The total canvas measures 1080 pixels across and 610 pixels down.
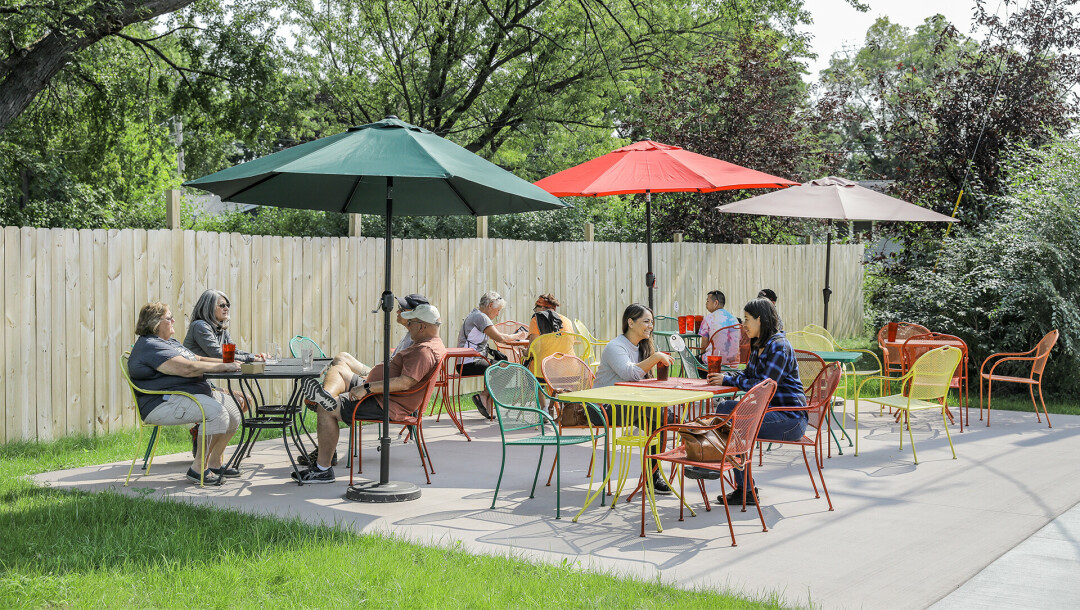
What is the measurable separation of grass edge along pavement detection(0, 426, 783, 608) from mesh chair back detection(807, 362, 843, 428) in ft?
9.02

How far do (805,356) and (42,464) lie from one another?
19.0ft

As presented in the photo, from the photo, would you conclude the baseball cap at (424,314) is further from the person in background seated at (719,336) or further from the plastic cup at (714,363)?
the person in background seated at (719,336)

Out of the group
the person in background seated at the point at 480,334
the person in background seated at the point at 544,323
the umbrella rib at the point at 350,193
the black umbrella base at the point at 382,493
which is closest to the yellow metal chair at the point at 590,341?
the person in background seated at the point at 544,323

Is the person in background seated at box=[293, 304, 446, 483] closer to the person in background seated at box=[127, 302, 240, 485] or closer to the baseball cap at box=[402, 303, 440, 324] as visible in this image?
the baseball cap at box=[402, 303, 440, 324]

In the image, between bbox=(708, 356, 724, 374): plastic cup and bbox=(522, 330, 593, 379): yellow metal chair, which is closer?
bbox=(708, 356, 724, 374): plastic cup

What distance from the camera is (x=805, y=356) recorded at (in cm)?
756

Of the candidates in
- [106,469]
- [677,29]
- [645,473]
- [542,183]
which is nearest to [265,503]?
[106,469]

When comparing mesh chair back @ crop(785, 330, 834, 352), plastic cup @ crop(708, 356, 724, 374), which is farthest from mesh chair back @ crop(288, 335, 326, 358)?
mesh chair back @ crop(785, 330, 834, 352)

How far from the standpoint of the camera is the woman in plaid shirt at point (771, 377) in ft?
20.3

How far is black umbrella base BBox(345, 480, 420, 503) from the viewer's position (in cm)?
622

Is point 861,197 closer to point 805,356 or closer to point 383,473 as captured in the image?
point 805,356

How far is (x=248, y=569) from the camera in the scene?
4.58m

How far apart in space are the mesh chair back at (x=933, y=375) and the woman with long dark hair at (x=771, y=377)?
198cm

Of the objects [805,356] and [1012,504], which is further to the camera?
[805,356]
